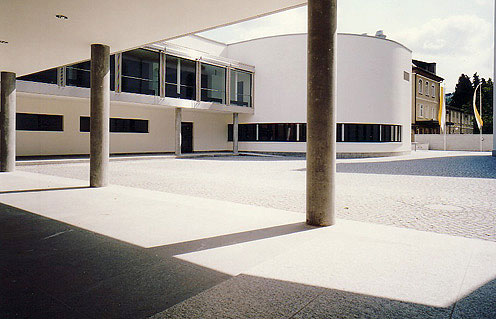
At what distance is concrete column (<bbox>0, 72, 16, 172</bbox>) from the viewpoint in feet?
43.4

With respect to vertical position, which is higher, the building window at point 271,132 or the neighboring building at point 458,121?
the neighboring building at point 458,121

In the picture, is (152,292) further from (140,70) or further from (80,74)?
(140,70)

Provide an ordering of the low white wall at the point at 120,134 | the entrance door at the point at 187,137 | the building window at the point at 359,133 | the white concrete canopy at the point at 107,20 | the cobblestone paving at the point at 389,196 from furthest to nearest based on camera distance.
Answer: the entrance door at the point at 187,137
the building window at the point at 359,133
the low white wall at the point at 120,134
the white concrete canopy at the point at 107,20
the cobblestone paving at the point at 389,196

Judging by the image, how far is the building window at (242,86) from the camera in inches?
A: 1196

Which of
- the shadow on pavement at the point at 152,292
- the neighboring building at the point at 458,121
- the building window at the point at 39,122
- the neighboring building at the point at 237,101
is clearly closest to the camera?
the shadow on pavement at the point at 152,292

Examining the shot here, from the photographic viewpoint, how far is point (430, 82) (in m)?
49.2

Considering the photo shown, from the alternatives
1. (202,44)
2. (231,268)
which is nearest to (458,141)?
(202,44)

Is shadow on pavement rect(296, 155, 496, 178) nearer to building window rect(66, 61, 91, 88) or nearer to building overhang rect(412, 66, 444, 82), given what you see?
building window rect(66, 61, 91, 88)

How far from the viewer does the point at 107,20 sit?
25.4 ft

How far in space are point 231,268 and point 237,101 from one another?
26.6 meters

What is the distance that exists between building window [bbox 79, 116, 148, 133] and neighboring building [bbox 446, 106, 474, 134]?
47.0 metres

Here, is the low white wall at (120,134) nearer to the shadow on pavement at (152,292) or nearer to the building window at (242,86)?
the building window at (242,86)

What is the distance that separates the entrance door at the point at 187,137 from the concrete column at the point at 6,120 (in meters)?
15.7

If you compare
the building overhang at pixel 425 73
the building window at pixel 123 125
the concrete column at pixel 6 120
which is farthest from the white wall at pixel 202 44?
the building overhang at pixel 425 73
